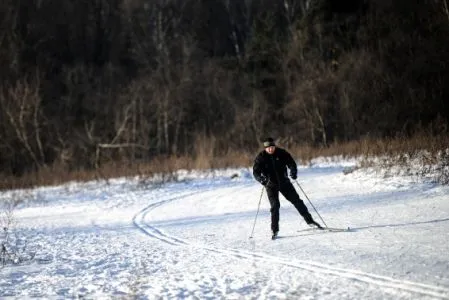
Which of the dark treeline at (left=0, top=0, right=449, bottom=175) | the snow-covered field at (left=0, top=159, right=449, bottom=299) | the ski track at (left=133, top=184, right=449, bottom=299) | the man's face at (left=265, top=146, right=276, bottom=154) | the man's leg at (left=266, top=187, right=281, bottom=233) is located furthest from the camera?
the dark treeline at (left=0, top=0, right=449, bottom=175)

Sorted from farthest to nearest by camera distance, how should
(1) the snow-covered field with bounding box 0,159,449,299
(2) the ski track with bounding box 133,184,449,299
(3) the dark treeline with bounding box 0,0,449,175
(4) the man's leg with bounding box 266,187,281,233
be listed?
(3) the dark treeline with bounding box 0,0,449,175 → (4) the man's leg with bounding box 266,187,281,233 → (1) the snow-covered field with bounding box 0,159,449,299 → (2) the ski track with bounding box 133,184,449,299

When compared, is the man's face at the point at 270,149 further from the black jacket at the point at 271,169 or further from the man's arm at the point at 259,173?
the man's arm at the point at 259,173

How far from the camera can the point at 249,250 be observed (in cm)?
884

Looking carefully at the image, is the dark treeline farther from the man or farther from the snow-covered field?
the man

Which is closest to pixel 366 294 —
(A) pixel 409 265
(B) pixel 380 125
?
(A) pixel 409 265

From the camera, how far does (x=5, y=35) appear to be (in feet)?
163

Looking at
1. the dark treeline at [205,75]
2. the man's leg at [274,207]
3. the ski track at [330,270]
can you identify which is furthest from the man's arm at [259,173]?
the dark treeline at [205,75]

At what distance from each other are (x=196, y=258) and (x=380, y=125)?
3147cm

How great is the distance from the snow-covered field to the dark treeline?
1956 centimetres

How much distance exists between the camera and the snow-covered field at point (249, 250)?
6.47m

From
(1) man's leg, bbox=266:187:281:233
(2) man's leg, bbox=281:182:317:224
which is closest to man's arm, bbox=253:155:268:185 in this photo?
(1) man's leg, bbox=266:187:281:233

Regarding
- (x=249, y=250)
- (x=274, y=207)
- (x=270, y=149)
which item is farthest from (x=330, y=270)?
(x=270, y=149)

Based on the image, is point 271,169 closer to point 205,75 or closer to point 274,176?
point 274,176

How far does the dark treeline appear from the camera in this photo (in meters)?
37.7
